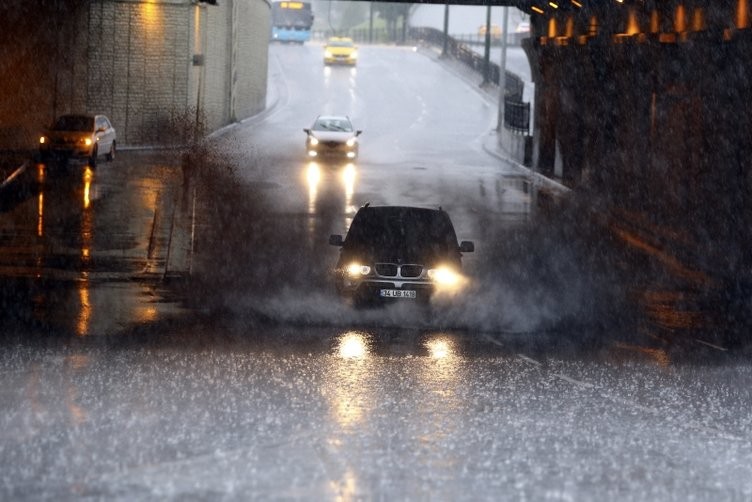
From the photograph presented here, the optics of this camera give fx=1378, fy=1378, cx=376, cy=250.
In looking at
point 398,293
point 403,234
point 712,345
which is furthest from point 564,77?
point 712,345

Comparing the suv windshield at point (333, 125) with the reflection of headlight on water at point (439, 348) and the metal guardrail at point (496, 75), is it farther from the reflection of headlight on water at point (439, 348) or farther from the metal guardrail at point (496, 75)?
the reflection of headlight on water at point (439, 348)

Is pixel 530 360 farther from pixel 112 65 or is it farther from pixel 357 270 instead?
pixel 112 65

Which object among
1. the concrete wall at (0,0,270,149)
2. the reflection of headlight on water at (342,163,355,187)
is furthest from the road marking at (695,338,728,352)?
the concrete wall at (0,0,270,149)

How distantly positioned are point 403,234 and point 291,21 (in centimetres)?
9520

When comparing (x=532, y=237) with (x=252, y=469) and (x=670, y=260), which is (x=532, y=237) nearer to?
(x=670, y=260)

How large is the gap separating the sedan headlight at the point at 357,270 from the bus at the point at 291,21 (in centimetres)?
9163

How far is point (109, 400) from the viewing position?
1185 centimetres

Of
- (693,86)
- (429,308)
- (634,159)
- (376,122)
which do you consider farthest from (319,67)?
(429,308)

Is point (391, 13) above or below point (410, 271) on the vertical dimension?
above

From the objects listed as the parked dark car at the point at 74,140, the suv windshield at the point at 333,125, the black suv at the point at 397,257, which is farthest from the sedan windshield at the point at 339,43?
the black suv at the point at 397,257

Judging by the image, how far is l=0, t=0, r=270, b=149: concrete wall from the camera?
4731 centimetres

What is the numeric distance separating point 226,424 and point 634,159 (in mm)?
28312

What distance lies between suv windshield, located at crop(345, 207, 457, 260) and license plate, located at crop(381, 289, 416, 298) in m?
0.48

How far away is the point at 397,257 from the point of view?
17.9 meters
